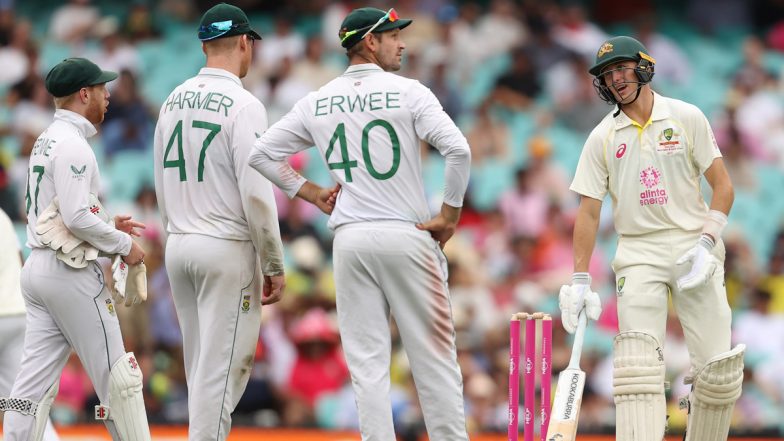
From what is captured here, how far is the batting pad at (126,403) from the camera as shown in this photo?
22.4 ft

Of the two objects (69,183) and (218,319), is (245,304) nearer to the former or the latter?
(218,319)

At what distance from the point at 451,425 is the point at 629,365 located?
0.88 metres

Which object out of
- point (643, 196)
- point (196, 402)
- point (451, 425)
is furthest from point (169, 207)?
point (643, 196)

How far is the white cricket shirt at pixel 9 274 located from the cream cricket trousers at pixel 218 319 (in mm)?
1058

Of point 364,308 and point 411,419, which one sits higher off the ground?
point 364,308

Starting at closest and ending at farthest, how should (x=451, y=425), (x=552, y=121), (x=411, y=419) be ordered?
(x=451, y=425), (x=411, y=419), (x=552, y=121)

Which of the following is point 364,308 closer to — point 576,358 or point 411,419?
point 576,358

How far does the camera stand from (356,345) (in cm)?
665

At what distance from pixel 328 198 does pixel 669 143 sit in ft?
5.33

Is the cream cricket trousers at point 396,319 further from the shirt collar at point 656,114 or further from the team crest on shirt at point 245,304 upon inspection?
the shirt collar at point 656,114

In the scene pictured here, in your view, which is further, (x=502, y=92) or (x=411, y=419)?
(x=502, y=92)

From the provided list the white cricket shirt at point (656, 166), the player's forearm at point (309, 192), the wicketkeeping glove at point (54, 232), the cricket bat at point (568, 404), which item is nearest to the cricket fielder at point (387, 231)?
the player's forearm at point (309, 192)

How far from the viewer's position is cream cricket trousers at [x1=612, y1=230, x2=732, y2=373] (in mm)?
6852

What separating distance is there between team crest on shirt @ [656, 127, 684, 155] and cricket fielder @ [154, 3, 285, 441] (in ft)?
6.03
